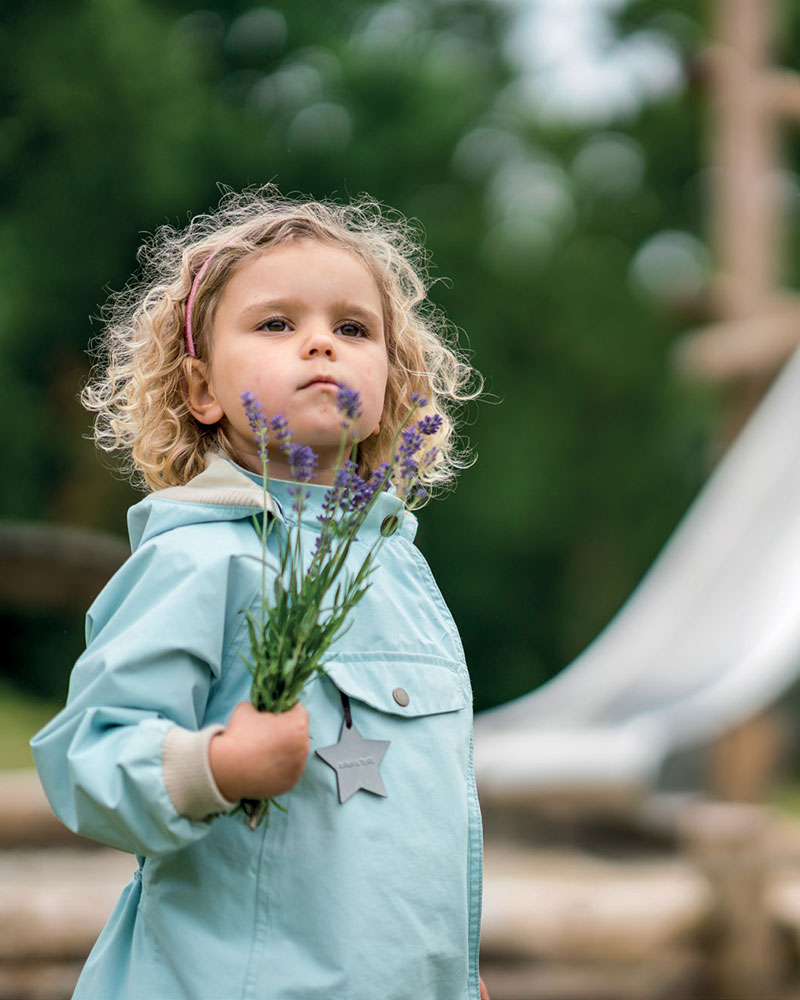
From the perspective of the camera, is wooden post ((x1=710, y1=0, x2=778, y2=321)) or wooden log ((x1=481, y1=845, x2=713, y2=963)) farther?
wooden post ((x1=710, y1=0, x2=778, y2=321))

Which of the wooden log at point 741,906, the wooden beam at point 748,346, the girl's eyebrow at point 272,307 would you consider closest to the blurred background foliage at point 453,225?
the wooden beam at point 748,346

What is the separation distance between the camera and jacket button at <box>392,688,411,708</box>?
1.54m

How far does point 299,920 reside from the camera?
1414 mm

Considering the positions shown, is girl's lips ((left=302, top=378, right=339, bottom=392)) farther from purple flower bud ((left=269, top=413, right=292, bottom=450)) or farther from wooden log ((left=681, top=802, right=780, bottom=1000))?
wooden log ((left=681, top=802, right=780, bottom=1000))

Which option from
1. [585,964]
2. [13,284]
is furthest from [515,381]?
[585,964]

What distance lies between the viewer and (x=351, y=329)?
167 centimetres

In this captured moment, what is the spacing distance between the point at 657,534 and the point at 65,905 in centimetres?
1433

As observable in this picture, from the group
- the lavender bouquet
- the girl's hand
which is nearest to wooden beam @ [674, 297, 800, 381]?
the lavender bouquet

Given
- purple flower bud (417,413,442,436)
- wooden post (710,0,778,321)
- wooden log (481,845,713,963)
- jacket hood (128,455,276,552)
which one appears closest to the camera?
purple flower bud (417,413,442,436)

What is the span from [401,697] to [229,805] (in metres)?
0.29

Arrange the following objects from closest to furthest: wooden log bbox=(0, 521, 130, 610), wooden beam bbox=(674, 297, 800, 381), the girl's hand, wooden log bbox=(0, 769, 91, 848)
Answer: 1. the girl's hand
2. wooden log bbox=(0, 521, 130, 610)
3. wooden log bbox=(0, 769, 91, 848)
4. wooden beam bbox=(674, 297, 800, 381)

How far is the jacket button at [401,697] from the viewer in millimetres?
1535

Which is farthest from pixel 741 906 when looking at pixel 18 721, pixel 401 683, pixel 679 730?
pixel 18 721

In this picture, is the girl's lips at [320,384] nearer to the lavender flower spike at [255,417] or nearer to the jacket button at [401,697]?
the lavender flower spike at [255,417]
